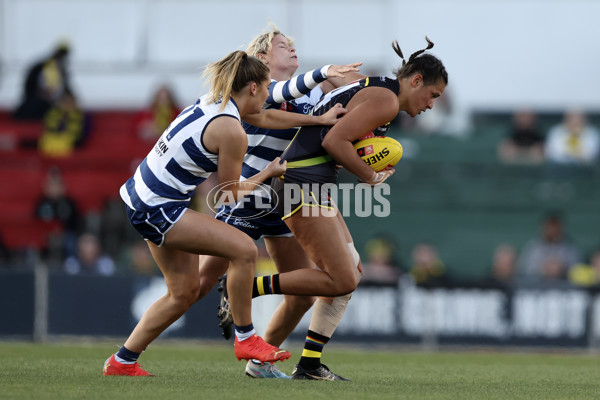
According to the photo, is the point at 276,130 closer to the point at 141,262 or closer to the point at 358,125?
the point at 358,125

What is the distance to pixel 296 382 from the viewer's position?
6312 millimetres

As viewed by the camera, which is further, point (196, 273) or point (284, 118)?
point (284, 118)

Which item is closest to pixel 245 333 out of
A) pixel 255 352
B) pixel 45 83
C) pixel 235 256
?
pixel 255 352

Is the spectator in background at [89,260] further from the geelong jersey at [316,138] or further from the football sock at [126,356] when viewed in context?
the geelong jersey at [316,138]

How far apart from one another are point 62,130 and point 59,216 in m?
2.22

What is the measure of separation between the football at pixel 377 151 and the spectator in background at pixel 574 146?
839 cm

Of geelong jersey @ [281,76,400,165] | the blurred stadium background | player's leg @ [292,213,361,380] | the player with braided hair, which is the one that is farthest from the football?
the blurred stadium background

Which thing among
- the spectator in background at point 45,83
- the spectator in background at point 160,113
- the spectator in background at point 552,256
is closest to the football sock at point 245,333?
the spectator in background at point 552,256

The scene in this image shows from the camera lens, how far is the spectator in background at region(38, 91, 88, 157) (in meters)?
15.0

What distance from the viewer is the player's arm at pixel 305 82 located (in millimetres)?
6625

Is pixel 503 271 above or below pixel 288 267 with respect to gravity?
below

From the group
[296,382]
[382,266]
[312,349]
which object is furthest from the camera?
[382,266]

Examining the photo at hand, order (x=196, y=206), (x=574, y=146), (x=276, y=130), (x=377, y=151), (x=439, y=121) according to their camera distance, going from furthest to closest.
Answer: (x=439, y=121) → (x=574, y=146) → (x=196, y=206) → (x=276, y=130) → (x=377, y=151)

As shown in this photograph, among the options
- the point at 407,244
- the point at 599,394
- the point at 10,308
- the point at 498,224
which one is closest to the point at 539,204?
the point at 498,224
